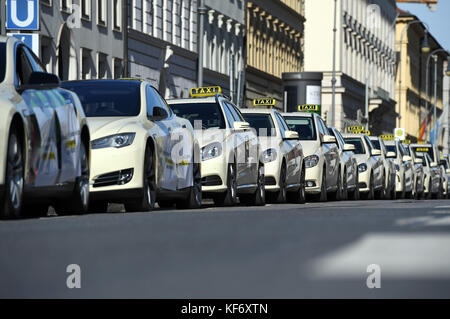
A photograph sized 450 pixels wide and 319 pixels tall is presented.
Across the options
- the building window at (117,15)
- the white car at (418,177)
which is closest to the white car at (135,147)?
the white car at (418,177)

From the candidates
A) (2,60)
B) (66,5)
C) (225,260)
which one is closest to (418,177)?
(66,5)

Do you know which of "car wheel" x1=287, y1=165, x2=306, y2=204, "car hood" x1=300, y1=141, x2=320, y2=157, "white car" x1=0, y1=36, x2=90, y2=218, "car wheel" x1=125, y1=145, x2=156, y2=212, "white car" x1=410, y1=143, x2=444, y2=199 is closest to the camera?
"white car" x1=0, y1=36, x2=90, y2=218

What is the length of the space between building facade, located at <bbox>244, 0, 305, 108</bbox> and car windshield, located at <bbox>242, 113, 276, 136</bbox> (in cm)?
4089

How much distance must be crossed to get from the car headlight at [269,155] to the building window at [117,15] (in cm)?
2217

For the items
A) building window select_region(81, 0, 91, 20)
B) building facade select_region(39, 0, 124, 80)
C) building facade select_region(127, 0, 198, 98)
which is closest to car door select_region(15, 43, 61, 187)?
building facade select_region(39, 0, 124, 80)

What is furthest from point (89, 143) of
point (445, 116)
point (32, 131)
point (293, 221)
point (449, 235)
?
point (445, 116)

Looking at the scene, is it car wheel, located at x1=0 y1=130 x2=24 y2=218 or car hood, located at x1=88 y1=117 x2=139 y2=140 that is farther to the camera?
car hood, located at x1=88 y1=117 x2=139 y2=140

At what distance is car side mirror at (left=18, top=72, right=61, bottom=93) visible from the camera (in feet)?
39.3

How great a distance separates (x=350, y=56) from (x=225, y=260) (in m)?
87.1

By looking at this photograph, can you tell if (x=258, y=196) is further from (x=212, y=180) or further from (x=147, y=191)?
(x=147, y=191)

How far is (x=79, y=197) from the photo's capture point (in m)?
13.9

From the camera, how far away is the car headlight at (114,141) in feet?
48.2

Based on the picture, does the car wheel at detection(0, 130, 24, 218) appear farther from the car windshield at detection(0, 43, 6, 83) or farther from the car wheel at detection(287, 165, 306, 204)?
the car wheel at detection(287, 165, 306, 204)
